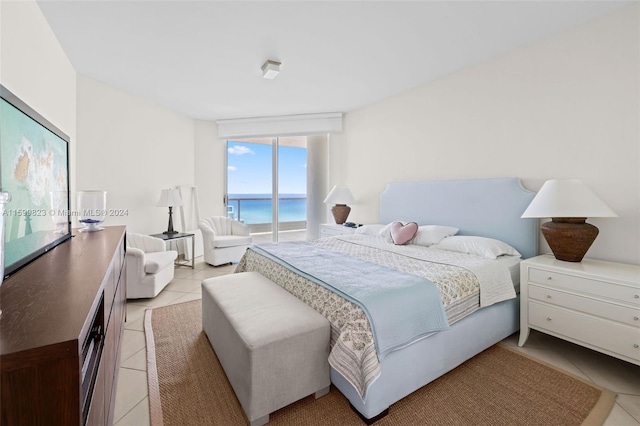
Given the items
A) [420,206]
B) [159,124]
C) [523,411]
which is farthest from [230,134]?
[523,411]

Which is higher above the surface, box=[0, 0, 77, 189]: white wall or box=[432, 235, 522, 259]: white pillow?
box=[0, 0, 77, 189]: white wall

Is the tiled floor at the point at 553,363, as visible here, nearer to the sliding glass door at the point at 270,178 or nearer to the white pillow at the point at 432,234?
the white pillow at the point at 432,234

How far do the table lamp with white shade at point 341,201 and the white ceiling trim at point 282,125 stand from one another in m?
1.08

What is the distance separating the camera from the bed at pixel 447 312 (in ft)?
4.69

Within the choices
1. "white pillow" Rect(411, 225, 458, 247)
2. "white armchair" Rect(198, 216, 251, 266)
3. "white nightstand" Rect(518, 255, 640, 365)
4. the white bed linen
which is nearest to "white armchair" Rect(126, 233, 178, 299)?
"white armchair" Rect(198, 216, 251, 266)

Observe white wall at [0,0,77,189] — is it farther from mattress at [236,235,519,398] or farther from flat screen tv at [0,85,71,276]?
mattress at [236,235,519,398]

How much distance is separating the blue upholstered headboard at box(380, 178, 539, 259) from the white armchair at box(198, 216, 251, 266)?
2358 millimetres

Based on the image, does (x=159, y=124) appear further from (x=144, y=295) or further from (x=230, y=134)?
(x=144, y=295)

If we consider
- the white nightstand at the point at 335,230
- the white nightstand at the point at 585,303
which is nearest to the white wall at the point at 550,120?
the white nightstand at the point at 585,303

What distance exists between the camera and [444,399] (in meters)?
1.65

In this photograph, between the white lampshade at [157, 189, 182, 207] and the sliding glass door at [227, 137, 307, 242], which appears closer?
the white lampshade at [157, 189, 182, 207]

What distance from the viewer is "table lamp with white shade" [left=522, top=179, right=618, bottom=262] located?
2.02 metres

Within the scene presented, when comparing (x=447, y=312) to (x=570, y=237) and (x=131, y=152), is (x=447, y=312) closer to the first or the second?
(x=570, y=237)

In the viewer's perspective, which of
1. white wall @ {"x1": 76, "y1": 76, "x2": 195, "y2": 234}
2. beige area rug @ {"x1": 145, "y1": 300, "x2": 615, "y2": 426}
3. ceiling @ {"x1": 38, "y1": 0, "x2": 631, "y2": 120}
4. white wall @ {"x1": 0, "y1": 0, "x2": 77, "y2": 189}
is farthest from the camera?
white wall @ {"x1": 76, "y1": 76, "x2": 195, "y2": 234}
